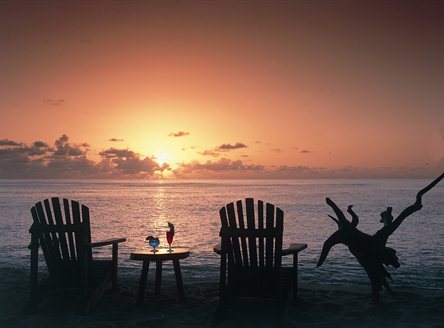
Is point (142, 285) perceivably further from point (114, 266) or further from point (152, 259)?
point (114, 266)

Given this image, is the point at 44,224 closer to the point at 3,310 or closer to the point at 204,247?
the point at 3,310

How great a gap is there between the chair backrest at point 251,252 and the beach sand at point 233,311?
15.1 inches

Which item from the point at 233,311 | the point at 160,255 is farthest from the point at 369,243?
the point at 160,255

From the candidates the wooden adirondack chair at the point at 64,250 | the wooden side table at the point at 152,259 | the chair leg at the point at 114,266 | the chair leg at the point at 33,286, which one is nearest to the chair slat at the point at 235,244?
the wooden side table at the point at 152,259

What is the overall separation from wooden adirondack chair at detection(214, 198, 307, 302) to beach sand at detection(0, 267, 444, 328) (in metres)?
0.33

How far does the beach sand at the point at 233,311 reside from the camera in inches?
249

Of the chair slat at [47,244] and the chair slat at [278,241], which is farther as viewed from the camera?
the chair slat at [47,244]

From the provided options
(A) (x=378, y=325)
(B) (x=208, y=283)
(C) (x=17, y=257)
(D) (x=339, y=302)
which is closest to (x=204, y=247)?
(C) (x=17, y=257)

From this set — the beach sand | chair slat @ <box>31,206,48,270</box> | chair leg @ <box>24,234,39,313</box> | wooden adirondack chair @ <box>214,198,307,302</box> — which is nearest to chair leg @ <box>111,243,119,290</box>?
the beach sand

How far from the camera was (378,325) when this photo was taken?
6148mm

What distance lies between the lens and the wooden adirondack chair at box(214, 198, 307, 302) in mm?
6320

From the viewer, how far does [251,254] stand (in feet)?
21.4

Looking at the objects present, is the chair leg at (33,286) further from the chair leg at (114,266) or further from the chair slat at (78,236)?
the chair leg at (114,266)

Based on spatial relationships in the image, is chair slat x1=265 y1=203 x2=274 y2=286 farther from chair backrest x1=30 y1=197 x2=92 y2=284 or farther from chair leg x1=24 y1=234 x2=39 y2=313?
chair leg x1=24 y1=234 x2=39 y2=313
